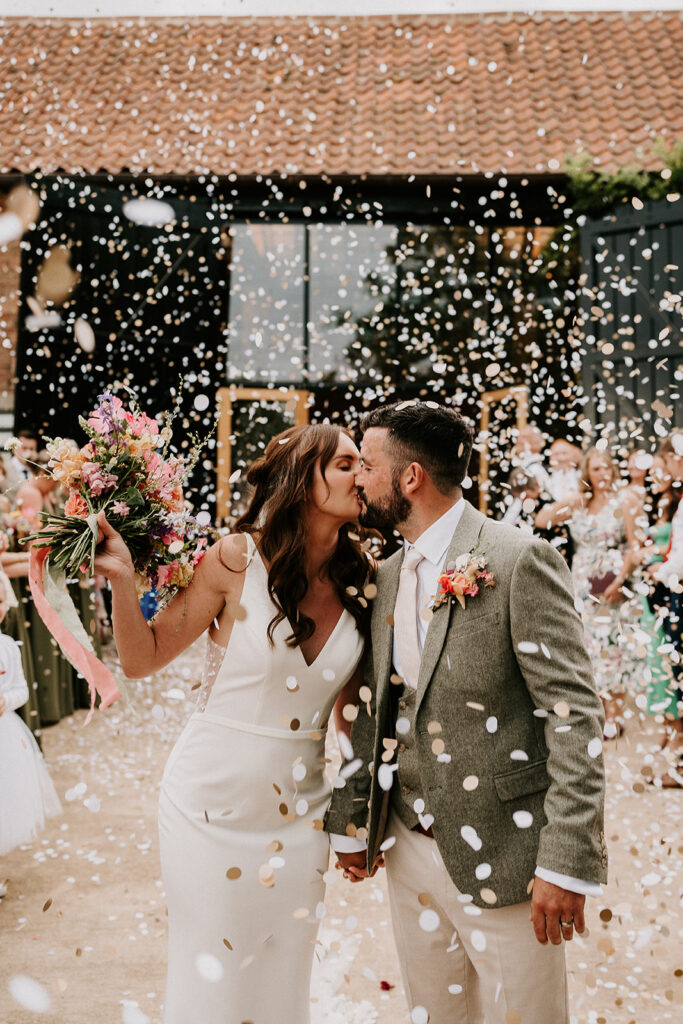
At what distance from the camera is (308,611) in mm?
2369

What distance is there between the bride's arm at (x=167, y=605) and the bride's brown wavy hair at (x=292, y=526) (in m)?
0.10

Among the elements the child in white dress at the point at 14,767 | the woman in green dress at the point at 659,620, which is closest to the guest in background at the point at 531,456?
the woman in green dress at the point at 659,620

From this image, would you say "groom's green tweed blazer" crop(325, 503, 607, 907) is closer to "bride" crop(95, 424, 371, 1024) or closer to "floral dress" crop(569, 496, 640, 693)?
"bride" crop(95, 424, 371, 1024)

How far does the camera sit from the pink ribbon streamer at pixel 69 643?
87.4 inches

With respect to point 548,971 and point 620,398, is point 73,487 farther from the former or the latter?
point 620,398

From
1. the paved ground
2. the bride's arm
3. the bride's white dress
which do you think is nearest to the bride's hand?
the bride's arm

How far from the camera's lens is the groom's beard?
216 centimetres

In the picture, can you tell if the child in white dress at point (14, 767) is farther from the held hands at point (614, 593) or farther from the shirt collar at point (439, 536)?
the held hands at point (614, 593)

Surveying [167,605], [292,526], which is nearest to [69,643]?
[167,605]

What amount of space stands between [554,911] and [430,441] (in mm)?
1070

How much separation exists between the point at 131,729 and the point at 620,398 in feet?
19.6

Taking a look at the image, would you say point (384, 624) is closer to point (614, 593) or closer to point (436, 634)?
point (436, 634)

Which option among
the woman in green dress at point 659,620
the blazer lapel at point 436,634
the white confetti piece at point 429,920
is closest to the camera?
the blazer lapel at point 436,634

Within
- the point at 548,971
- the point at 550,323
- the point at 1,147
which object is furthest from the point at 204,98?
the point at 548,971
